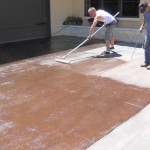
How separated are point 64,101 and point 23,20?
664 cm

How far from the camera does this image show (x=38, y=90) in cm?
561

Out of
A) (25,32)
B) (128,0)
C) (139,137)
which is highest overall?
(128,0)

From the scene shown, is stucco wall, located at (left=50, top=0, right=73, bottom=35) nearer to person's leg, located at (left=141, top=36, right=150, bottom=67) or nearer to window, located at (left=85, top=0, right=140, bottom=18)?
window, located at (left=85, top=0, right=140, bottom=18)

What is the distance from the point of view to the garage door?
1041cm

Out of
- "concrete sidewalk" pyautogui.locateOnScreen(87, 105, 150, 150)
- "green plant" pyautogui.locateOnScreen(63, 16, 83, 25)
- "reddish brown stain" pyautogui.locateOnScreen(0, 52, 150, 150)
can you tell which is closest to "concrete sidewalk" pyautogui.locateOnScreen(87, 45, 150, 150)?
"concrete sidewalk" pyautogui.locateOnScreen(87, 105, 150, 150)

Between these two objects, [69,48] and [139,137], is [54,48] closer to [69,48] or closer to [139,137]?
[69,48]

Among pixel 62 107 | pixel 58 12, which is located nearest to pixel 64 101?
pixel 62 107

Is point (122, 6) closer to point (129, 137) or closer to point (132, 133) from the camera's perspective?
point (132, 133)

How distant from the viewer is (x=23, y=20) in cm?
1103

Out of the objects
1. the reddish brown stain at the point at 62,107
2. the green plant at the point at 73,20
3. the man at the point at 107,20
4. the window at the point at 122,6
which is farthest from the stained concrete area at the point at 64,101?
the green plant at the point at 73,20

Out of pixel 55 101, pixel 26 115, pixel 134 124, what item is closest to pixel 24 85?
pixel 55 101

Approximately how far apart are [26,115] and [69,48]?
17.2 ft

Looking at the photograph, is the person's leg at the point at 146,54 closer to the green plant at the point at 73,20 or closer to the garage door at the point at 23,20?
the garage door at the point at 23,20

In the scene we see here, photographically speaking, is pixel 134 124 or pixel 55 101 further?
pixel 55 101
